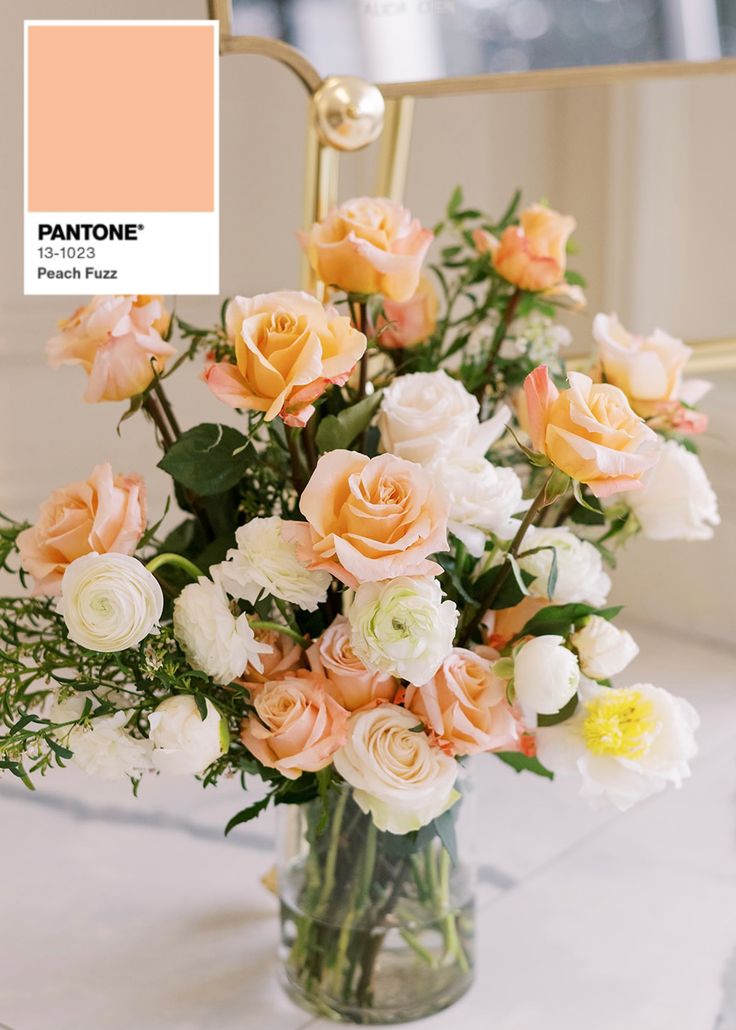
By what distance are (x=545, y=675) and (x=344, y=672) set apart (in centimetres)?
10

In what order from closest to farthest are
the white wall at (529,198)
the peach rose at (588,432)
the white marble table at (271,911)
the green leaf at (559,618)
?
the peach rose at (588,432) → the green leaf at (559,618) → the white marble table at (271,911) → the white wall at (529,198)

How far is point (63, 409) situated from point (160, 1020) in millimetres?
726

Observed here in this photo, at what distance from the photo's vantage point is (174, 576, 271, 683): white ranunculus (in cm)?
60

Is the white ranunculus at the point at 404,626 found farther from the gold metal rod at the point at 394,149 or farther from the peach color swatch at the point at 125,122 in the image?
the gold metal rod at the point at 394,149

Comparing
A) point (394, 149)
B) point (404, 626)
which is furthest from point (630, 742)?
point (394, 149)

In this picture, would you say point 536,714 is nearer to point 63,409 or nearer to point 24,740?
point 24,740

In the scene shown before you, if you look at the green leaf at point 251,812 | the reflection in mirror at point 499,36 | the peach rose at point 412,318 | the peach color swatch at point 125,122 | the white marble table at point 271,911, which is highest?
the reflection in mirror at point 499,36

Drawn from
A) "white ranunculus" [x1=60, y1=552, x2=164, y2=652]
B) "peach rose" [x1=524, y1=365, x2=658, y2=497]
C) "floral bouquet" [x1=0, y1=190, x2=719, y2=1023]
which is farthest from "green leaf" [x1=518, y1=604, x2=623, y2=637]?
"white ranunculus" [x1=60, y1=552, x2=164, y2=652]

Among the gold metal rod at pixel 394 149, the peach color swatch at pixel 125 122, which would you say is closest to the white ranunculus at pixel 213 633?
the peach color swatch at pixel 125 122

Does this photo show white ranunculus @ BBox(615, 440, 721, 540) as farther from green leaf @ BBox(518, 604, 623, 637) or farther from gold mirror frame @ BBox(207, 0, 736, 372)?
gold mirror frame @ BBox(207, 0, 736, 372)

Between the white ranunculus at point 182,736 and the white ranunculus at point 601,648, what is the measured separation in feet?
0.63

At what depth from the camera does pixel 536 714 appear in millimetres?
685

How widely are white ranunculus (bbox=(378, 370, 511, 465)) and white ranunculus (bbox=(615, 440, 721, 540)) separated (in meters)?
0.15

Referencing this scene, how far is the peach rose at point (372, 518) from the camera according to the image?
56 centimetres
